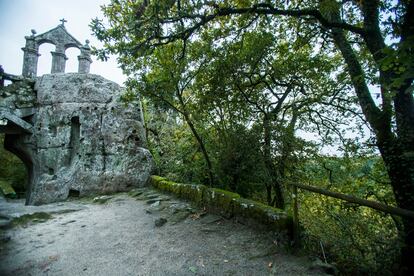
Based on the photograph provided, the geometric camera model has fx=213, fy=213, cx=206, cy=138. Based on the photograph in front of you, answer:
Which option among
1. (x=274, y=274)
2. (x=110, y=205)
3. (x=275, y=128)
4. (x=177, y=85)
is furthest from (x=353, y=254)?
(x=110, y=205)

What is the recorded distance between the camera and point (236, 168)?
5.55 m

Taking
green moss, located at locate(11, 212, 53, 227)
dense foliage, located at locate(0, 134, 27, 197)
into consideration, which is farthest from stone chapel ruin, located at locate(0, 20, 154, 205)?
dense foliage, located at locate(0, 134, 27, 197)

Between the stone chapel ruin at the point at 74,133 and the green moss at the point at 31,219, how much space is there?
2.49 metres

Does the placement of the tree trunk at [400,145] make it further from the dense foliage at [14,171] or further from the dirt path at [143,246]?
the dense foliage at [14,171]

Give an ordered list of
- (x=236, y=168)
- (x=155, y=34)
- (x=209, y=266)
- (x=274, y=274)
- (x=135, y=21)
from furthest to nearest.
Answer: (x=236, y=168), (x=155, y=34), (x=135, y=21), (x=209, y=266), (x=274, y=274)

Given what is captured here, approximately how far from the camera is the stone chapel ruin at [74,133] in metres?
8.20

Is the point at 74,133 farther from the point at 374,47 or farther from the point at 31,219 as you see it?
the point at 374,47

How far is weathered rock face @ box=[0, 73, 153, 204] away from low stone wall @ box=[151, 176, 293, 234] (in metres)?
2.63

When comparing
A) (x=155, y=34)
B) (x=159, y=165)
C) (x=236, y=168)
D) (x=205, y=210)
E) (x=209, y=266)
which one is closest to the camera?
(x=209, y=266)

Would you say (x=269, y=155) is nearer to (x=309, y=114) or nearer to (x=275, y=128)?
(x=275, y=128)

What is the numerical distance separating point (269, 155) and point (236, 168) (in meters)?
0.91

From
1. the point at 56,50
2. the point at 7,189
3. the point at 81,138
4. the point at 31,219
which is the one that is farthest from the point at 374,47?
the point at 7,189

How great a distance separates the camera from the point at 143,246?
11.9 ft

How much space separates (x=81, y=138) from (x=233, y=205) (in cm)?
731
